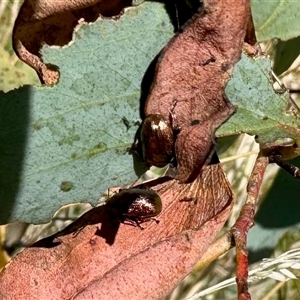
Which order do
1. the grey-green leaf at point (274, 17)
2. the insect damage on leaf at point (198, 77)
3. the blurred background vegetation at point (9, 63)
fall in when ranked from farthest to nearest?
the blurred background vegetation at point (9, 63)
the grey-green leaf at point (274, 17)
the insect damage on leaf at point (198, 77)

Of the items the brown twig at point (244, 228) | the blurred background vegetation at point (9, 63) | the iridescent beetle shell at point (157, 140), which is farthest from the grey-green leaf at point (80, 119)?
the blurred background vegetation at point (9, 63)

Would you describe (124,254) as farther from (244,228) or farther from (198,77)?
(198,77)

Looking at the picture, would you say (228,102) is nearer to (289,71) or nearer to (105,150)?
(105,150)

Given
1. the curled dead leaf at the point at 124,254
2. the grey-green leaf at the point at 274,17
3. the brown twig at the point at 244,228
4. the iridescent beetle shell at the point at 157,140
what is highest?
the grey-green leaf at the point at 274,17

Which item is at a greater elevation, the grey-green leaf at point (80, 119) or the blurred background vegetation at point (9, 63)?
the grey-green leaf at point (80, 119)

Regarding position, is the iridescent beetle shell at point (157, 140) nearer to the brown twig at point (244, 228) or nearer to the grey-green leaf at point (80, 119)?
the grey-green leaf at point (80, 119)

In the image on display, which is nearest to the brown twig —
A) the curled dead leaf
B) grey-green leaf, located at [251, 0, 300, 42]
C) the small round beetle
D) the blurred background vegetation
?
the curled dead leaf

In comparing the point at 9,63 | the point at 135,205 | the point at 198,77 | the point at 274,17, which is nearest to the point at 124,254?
the point at 135,205
